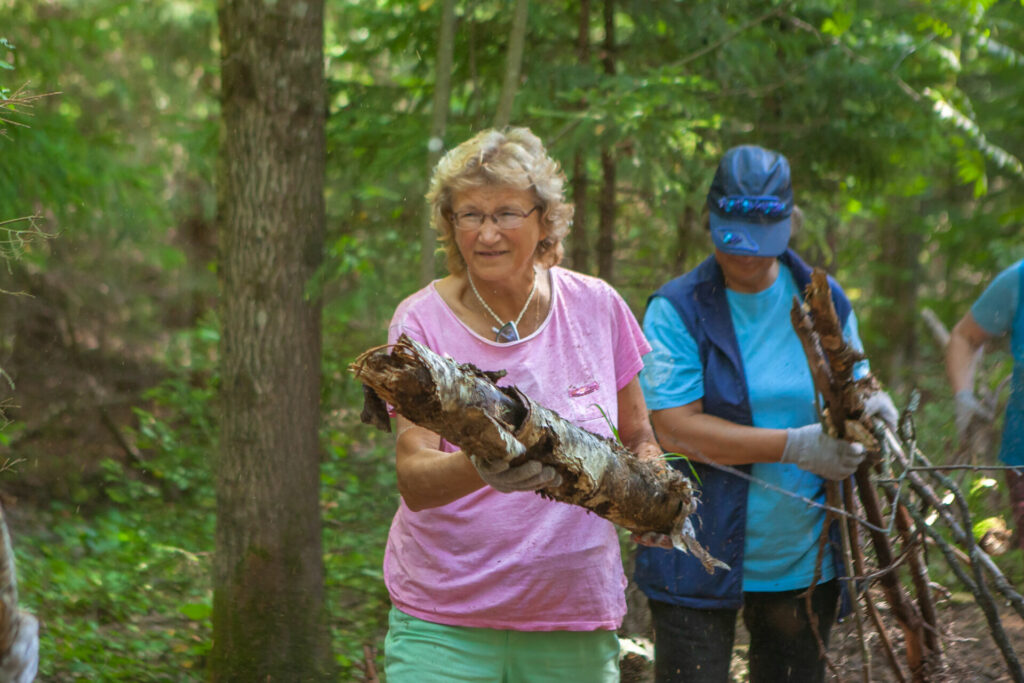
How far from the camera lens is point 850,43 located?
235 inches

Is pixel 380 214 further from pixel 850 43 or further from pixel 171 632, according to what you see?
pixel 850 43

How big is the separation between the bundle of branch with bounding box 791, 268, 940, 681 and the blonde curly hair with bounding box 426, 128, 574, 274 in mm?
786

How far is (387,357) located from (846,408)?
5.55ft

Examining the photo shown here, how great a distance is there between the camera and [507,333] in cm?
255

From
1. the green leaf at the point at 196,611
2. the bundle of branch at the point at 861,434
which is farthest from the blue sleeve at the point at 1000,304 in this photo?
the green leaf at the point at 196,611

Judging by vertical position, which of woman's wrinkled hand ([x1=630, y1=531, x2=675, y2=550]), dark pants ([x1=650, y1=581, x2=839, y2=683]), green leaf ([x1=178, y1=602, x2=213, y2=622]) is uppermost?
woman's wrinkled hand ([x1=630, y1=531, x2=675, y2=550])

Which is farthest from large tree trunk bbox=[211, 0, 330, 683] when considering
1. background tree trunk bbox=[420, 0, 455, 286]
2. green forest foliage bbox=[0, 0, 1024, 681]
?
background tree trunk bbox=[420, 0, 455, 286]

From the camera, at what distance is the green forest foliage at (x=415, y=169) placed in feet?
17.7

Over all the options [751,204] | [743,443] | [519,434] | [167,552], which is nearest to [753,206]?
[751,204]

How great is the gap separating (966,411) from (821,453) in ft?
4.41

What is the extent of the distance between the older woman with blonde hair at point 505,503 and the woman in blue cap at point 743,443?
1.46 ft

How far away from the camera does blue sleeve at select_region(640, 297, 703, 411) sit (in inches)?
121

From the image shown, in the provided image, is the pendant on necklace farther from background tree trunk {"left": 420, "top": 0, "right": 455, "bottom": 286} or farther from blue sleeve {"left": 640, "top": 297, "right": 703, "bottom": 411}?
background tree trunk {"left": 420, "top": 0, "right": 455, "bottom": 286}

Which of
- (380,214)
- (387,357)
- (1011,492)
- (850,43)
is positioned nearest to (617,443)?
(387,357)
